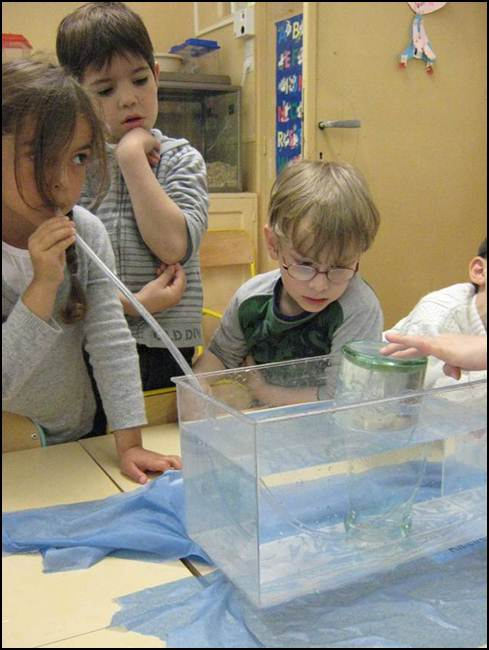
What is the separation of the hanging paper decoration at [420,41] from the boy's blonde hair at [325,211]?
0.13 meters

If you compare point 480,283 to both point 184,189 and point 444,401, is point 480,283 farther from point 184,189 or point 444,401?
point 184,189

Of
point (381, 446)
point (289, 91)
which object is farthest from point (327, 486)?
point (289, 91)

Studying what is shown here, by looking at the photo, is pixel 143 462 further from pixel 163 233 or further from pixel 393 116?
pixel 393 116

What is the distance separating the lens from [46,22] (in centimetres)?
58

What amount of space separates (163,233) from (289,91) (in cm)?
21

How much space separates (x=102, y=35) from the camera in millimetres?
589

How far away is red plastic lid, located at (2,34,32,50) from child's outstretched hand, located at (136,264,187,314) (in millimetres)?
339

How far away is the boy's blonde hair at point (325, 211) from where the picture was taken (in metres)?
0.65

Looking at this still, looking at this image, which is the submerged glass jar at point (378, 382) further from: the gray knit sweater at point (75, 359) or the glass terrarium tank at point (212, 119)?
the glass terrarium tank at point (212, 119)

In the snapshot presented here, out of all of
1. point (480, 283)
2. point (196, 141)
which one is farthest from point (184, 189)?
point (480, 283)

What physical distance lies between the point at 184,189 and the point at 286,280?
0.16 m

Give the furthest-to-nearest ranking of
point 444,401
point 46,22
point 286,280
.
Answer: point 286,280
point 46,22
point 444,401

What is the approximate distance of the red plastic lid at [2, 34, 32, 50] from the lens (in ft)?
1.17

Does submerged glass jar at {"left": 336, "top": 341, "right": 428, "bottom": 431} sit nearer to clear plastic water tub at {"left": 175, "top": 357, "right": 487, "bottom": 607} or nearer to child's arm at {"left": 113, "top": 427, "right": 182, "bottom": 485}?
clear plastic water tub at {"left": 175, "top": 357, "right": 487, "bottom": 607}
